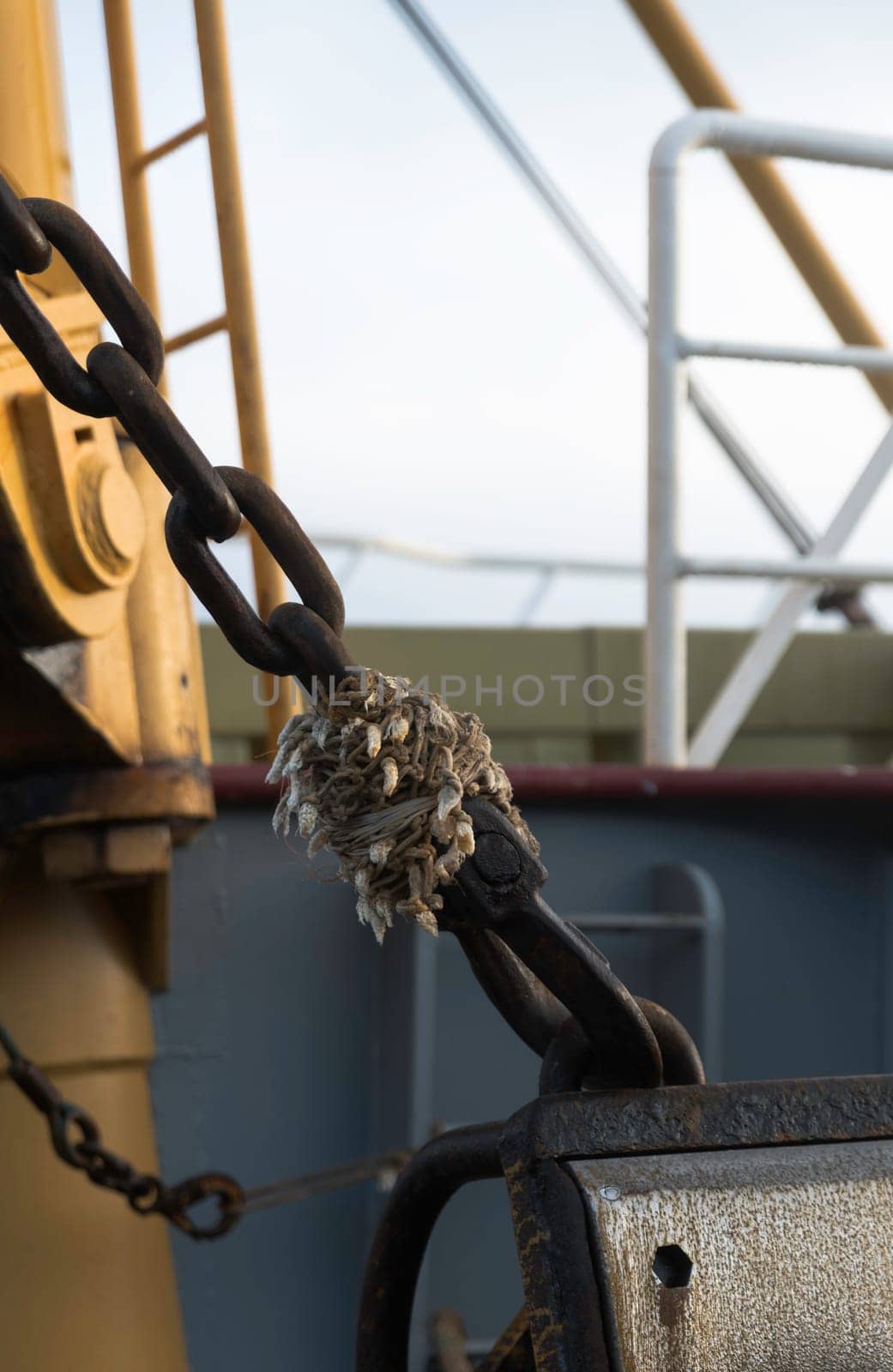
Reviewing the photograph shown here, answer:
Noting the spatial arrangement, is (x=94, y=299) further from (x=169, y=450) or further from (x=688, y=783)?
(x=688, y=783)

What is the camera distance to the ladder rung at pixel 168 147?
1.81 meters

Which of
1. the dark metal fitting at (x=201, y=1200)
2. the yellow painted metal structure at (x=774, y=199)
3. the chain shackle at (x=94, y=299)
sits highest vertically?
the yellow painted metal structure at (x=774, y=199)

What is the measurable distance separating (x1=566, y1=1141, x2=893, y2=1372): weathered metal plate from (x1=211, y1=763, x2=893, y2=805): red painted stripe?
4.46 ft

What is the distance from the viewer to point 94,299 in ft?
1.94

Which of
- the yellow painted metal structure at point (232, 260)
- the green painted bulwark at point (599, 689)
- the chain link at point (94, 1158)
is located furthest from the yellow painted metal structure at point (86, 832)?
the green painted bulwark at point (599, 689)

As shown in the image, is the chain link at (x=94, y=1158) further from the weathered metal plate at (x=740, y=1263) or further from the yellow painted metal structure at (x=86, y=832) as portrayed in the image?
the weathered metal plate at (x=740, y=1263)

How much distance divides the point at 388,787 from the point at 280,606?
85 millimetres

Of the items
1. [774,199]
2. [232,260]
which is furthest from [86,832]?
[774,199]

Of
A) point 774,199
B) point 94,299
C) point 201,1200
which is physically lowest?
point 201,1200

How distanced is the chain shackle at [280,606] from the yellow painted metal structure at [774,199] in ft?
7.54

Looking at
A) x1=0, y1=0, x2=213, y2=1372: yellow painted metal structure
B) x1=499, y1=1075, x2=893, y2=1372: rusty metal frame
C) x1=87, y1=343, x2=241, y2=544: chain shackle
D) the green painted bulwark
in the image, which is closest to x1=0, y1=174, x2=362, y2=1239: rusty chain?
x1=87, y1=343, x2=241, y2=544: chain shackle

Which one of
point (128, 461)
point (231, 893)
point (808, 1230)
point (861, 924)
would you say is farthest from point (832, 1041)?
point (808, 1230)

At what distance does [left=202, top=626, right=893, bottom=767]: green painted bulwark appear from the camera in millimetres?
3861

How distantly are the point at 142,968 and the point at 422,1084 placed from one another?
0.41 m
